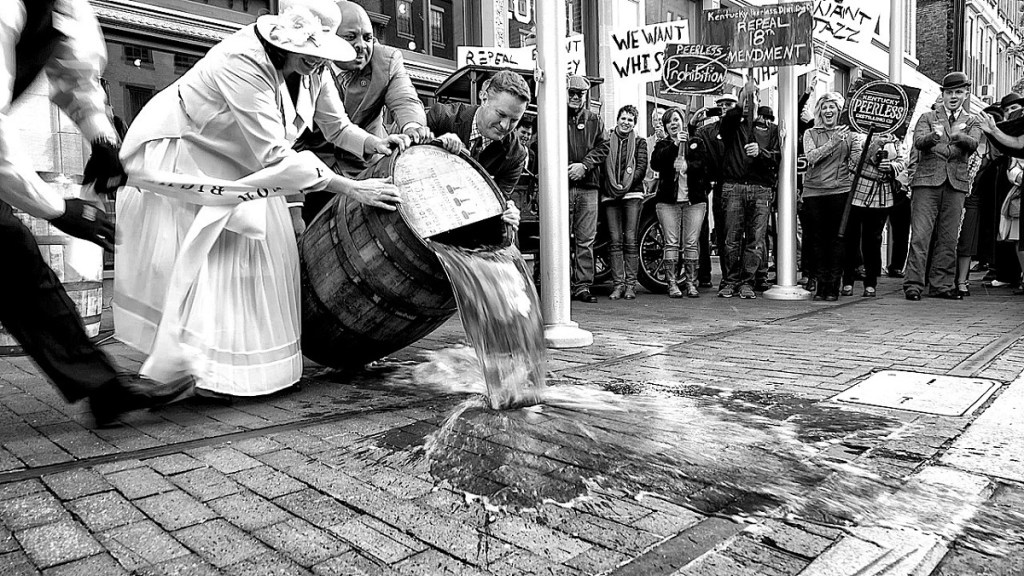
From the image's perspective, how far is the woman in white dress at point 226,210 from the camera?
3.23 meters

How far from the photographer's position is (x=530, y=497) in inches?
89.3

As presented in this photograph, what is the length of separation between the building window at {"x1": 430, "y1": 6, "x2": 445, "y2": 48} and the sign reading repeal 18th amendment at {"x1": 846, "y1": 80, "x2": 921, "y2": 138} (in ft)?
18.8

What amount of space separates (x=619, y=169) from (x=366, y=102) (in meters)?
3.41

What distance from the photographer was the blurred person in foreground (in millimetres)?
7715

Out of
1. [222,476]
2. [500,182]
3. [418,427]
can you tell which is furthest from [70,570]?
[500,182]

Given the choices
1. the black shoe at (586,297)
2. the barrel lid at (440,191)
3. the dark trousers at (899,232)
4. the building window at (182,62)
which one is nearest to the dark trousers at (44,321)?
the barrel lid at (440,191)

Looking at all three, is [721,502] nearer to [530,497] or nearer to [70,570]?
[530,497]

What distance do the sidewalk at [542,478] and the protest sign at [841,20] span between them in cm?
537

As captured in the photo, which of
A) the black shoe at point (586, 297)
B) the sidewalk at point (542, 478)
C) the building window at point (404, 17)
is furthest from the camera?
the building window at point (404, 17)

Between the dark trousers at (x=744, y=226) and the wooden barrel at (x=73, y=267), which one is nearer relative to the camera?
the wooden barrel at (x=73, y=267)

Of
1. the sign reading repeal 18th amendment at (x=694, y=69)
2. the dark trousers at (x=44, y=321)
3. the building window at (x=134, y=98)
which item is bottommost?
the dark trousers at (x=44, y=321)

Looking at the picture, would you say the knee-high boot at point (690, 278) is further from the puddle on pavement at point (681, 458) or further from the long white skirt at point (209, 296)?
the long white skirt at point (209, 296)

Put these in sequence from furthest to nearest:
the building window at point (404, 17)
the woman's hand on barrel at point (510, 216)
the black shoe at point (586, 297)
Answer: the building window at point (404, 17)
the black shoe at point (586, 297)
the woman's hand on barrel at point (510, 216)

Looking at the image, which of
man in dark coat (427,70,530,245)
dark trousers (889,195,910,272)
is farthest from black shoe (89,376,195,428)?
dark trousers (889,195,910,272)
